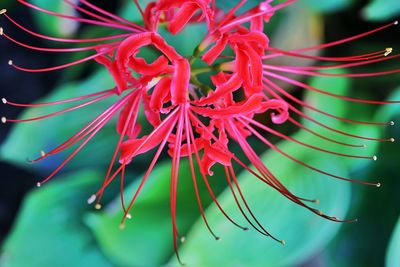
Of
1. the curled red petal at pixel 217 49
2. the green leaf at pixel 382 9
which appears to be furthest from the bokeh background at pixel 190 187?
the curled red petal at pixel 217 49

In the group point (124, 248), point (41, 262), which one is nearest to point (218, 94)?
point (124, 248)

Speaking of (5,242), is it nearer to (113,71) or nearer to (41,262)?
(41,262)

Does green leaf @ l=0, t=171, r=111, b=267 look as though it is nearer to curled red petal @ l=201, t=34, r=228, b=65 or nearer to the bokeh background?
the bokeh background

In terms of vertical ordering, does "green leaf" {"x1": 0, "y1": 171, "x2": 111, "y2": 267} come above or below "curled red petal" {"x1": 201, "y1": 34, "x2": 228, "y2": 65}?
below

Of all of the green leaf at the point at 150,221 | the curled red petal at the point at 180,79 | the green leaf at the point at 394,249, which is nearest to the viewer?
the curled red petal at the point at 180,79

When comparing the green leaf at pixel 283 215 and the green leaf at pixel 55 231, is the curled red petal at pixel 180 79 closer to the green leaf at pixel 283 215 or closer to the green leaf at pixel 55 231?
the green leaf at pixel 283 215

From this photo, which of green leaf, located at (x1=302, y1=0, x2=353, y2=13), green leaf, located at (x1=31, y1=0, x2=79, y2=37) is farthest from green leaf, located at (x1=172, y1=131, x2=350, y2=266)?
green leaf, located at (x1=31, y1=0, x2=79, y2=37)

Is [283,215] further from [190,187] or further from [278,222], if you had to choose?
[190,187]
